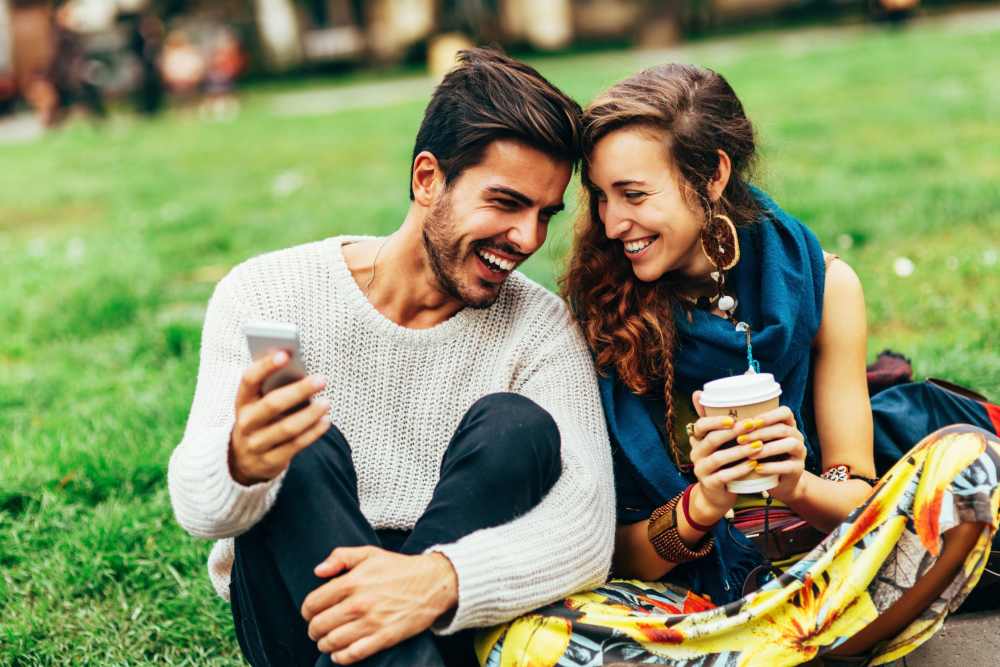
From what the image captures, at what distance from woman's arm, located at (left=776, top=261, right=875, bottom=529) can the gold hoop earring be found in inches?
9.6

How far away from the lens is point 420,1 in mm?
25234

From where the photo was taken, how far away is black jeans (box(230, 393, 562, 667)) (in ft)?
7.88

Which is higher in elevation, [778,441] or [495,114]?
[495,114]

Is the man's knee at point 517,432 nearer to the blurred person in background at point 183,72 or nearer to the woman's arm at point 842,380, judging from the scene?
the woman's arm at point 842,380

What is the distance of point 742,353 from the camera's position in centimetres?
275

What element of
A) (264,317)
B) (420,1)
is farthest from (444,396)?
(420,1)

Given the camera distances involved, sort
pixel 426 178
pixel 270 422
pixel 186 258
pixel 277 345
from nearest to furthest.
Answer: pixel 277 345, pixel 270 422, pixel 426 178, pixel 186 258

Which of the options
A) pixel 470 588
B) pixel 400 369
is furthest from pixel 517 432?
pixel 400 369

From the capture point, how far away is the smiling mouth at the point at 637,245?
2787 mm

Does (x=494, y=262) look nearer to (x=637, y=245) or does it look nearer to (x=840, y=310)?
(x=637, y=245)

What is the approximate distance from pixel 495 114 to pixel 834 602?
1.28 m

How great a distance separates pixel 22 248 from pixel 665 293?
19.2ft

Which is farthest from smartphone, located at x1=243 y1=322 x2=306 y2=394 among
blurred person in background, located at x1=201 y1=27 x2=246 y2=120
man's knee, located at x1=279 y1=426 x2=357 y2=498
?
blurred person in background, located at x1=201 y1=27 x2=246 y2=120

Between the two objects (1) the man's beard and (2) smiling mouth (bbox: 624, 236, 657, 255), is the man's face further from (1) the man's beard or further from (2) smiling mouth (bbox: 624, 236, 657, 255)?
(2) smiling mouth (bbox: 624, 236, 657, 255)
